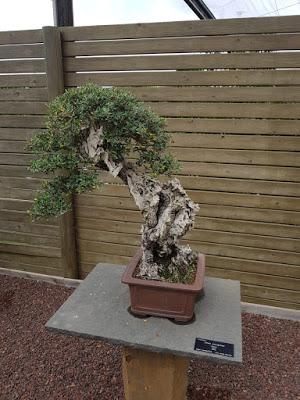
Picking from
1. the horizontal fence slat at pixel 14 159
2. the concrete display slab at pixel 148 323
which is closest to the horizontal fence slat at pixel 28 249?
the horizontal fence slat at pixel 14 159

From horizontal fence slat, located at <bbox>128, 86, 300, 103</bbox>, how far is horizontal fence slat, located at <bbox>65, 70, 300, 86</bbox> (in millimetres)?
32

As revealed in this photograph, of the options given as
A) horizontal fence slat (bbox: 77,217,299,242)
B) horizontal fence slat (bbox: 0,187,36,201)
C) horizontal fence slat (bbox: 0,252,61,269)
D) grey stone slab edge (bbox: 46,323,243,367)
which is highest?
horizontal fence slat (bbox: 0,187,36,201)

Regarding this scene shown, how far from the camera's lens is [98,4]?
3.16 metres

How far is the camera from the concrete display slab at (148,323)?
1382mm

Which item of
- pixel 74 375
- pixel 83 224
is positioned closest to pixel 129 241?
pixel 83 224

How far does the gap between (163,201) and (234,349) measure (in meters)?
0.67

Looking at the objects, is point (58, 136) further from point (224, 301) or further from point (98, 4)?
point (98, 4)

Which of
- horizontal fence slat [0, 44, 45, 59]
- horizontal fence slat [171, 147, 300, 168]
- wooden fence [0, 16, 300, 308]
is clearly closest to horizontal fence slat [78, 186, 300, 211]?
wooden fence [0, 16, 300, 308]

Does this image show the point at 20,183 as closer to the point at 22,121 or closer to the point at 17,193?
the point at 17,193

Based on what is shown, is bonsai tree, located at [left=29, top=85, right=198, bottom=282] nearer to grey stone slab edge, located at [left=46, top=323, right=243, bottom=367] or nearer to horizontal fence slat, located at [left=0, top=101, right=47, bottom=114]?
grey stone slab edge, located at [left=46, top=323, right=243, bottom=367]

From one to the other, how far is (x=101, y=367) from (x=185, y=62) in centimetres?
202

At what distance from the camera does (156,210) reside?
1530 mm

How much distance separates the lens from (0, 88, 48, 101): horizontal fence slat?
263 centimetres

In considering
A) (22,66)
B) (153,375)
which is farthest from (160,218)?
(22,66)
